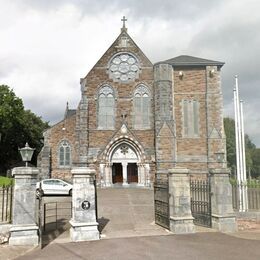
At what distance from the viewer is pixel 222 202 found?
43.3 ft

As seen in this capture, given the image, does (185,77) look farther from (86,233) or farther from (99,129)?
(86,233)

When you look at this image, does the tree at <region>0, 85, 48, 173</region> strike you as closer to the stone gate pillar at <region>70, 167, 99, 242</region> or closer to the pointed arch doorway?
the pointed arch doorway

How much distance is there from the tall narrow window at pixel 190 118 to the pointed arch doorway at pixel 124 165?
17.5 ft

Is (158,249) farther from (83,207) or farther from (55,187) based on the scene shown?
(55,187)

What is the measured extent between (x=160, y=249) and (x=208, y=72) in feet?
83.1

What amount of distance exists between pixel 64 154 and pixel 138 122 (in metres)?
7.47

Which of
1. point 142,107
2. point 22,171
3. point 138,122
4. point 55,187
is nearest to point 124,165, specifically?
point 138,122

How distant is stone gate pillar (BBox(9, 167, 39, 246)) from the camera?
34.9 ft

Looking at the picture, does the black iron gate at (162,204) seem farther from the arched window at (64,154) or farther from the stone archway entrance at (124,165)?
the arched window at (64,154)

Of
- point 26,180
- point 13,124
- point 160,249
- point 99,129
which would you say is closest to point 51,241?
point 26,180

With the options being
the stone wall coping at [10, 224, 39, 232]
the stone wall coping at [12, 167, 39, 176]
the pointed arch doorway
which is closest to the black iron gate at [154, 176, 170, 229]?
the stone wall coping at [10, 224, 39, 232]

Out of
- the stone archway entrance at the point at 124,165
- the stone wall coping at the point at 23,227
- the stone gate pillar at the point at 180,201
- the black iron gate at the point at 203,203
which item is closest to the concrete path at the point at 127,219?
the stone gate pillar at the point at 180,201

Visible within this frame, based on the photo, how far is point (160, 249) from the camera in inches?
391

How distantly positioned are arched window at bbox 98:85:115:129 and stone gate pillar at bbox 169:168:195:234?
772 inches
